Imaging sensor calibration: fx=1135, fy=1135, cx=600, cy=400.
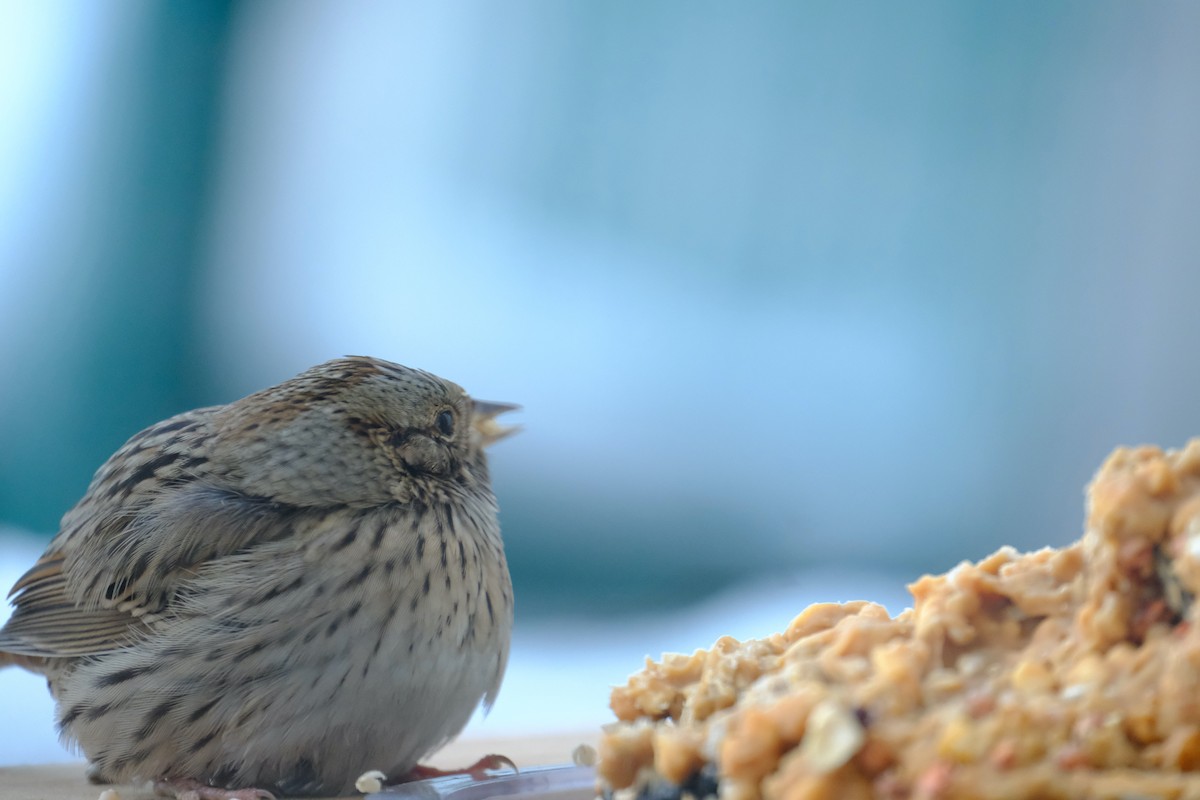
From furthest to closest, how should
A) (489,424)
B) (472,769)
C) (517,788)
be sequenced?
(489,424)
(472,769)
(517,788)

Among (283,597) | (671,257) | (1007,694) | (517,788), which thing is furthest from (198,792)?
(671,257)

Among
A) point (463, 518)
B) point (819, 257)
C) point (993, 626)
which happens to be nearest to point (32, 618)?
point (463, 518)

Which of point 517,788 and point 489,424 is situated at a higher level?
point 489,424

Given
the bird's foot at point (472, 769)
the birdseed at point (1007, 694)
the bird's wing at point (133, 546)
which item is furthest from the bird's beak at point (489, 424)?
the birdseed at point (1007, 694)

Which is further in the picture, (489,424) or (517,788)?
(489,424)

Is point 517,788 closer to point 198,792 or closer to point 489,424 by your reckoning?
point 198,792

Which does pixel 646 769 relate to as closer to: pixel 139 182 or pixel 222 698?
pixel 222 698

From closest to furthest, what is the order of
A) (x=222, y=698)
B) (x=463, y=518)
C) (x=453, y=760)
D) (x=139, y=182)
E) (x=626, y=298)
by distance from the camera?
(x=222, y=698), (x=463, y=518), (x=453, y=760), (x=139, y=182), (x=626, y=298)
